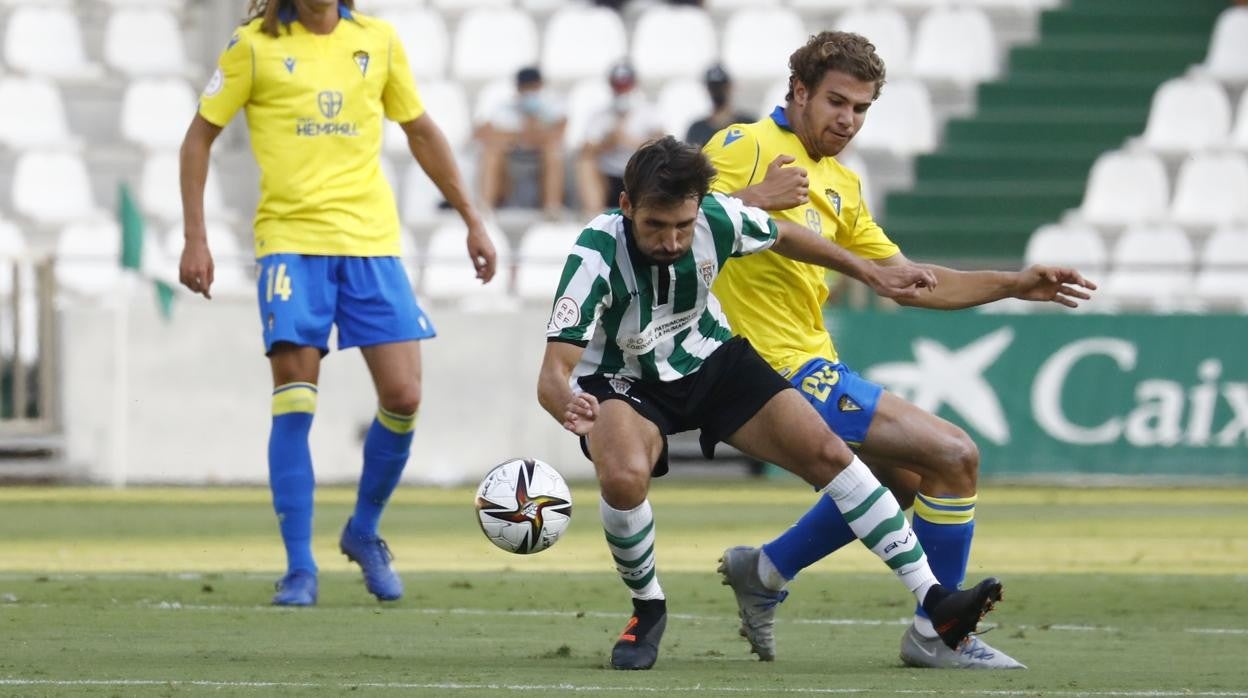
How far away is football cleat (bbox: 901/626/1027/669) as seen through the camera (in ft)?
20.2

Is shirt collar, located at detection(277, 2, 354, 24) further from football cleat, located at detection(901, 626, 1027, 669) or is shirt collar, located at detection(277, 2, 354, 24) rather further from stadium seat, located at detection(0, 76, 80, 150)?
stadium seat, located at detection(0, 76, 80, 150)

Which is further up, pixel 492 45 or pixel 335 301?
pixel 492 45

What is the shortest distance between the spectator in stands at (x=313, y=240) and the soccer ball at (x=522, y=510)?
1.62m

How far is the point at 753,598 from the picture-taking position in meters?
6.55

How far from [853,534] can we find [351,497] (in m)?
7.63

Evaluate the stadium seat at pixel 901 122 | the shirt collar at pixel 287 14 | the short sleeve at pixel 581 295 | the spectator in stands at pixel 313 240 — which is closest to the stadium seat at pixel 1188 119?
the stadium seat at pixel 901 122

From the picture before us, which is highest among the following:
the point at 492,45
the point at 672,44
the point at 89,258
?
the point at 672,44

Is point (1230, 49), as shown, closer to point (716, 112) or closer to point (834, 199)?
A: point (716, 112)

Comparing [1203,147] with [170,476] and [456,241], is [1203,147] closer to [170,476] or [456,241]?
[456,241]

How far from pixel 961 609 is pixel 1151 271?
990 cm

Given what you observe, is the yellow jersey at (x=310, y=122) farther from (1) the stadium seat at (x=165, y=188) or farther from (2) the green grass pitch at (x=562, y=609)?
(1) the stadium seat at (x=165, y=188)

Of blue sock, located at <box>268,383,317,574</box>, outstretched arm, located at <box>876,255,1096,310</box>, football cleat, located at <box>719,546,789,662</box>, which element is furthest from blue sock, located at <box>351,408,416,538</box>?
outstretched arm, located at <box>876,255,1096,310</box>

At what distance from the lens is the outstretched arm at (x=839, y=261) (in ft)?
20.4

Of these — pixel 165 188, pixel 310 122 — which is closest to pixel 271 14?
pixel 310 122
